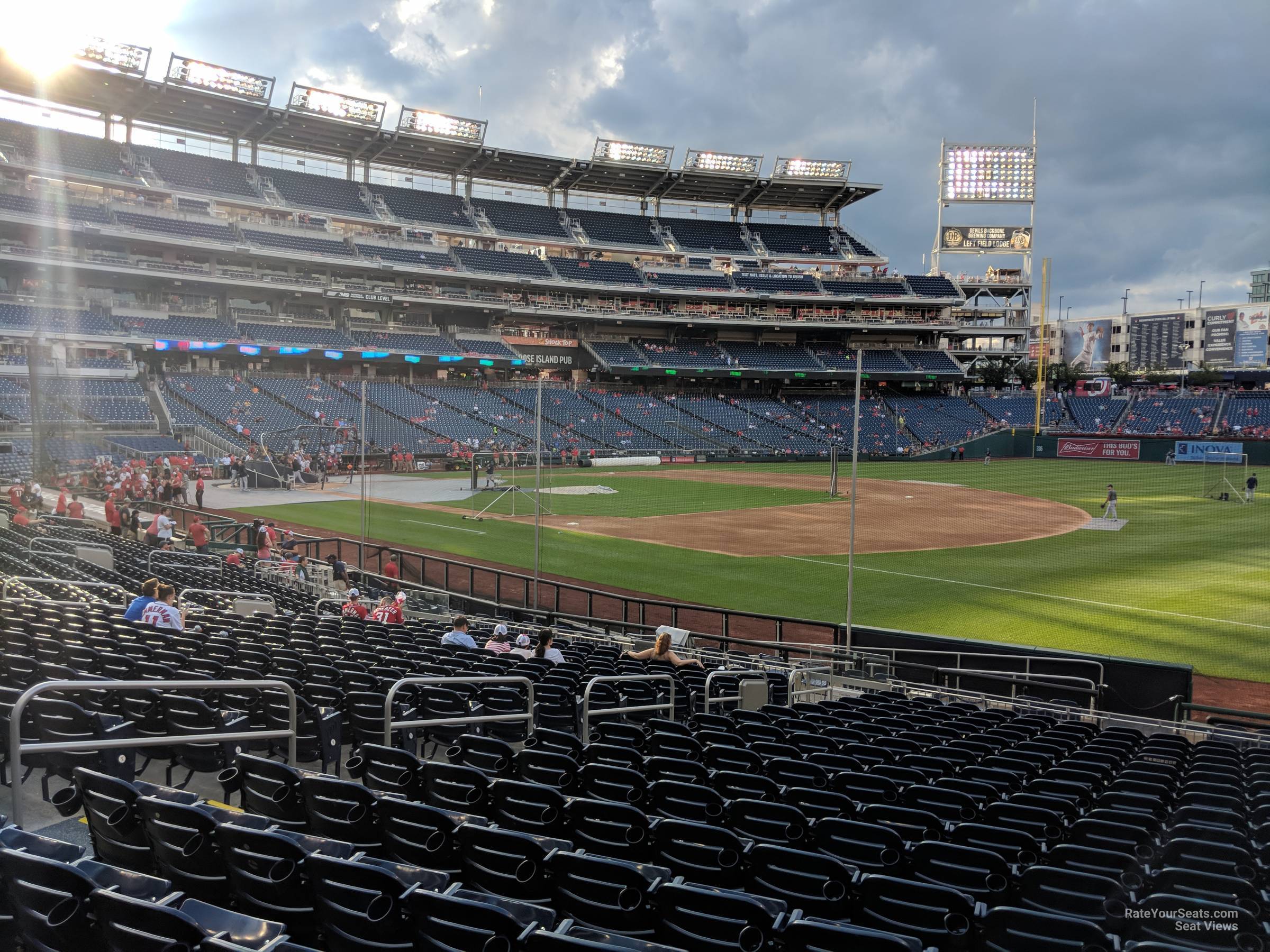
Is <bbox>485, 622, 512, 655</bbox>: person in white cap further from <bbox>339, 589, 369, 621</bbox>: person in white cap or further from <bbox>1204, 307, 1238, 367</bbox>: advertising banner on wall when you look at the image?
<bbox>1204, 307, 1238, 367</bbox>: advertising banner on wall

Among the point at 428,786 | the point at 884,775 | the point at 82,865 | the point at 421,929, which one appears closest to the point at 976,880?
the point at 884,775

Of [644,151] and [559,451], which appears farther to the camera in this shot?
[644,151]

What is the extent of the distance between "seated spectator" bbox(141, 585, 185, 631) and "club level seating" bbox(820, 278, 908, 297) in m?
80.7

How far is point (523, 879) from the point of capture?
12.4 ft

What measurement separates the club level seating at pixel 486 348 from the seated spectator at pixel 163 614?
61470 mm

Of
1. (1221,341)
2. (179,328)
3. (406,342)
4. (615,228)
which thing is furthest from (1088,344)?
(179,328)

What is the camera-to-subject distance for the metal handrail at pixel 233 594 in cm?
1458

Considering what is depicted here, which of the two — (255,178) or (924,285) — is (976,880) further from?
(924,285)

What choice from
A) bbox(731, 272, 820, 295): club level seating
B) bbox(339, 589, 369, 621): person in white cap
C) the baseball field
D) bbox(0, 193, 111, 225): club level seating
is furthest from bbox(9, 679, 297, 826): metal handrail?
bbox(731, 272, 820, 295): club level seating

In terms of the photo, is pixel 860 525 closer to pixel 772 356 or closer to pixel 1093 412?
pixel 772 356

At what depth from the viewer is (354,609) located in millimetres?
15203

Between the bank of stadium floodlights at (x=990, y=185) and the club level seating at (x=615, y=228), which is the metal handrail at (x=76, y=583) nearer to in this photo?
the club level seating at (x=615, y=228)

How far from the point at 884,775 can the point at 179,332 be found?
61529 millimetres

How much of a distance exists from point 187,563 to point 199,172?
56520 mm
